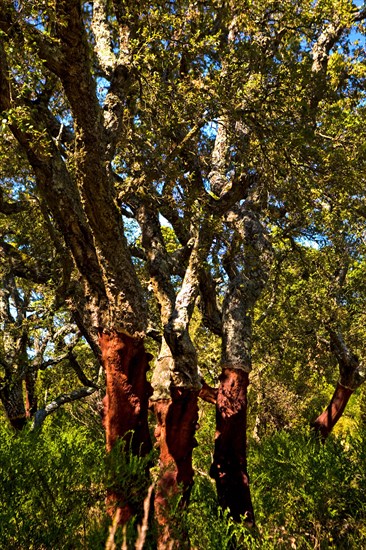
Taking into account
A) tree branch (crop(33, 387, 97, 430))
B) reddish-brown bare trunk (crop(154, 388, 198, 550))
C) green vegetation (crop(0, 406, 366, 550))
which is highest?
tree branch (crop(33, 387, 97, 430))

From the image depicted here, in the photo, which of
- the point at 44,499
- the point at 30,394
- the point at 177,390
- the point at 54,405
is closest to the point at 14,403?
the point at 30,394

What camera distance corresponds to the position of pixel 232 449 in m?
7.61

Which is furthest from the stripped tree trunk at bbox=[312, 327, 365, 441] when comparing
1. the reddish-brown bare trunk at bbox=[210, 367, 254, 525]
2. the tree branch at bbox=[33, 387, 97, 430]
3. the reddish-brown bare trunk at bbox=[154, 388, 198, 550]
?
the tree branch at bbox=[33, 387, 97, 430]

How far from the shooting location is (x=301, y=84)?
6.30m

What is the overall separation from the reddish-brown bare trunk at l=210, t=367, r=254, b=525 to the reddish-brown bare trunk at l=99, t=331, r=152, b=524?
7.70 feet

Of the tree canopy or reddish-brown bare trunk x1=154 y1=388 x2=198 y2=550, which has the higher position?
the tree canopy

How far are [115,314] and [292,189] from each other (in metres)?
3.80

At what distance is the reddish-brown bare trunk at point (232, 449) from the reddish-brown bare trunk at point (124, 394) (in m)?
2.35

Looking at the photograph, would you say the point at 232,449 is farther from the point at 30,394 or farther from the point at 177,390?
the point at 30,394

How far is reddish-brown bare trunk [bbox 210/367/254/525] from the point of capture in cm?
722

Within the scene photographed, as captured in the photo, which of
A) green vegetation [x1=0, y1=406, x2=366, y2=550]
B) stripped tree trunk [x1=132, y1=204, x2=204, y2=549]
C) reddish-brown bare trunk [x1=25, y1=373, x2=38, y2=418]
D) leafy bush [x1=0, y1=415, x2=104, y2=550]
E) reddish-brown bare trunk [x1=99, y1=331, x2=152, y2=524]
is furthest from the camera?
reddish-brown bare trunk [x1=25, y1=373, x2=38, y2=418]

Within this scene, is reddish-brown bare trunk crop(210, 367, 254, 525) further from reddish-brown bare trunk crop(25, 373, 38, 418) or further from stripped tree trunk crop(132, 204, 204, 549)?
reddish-brown bare trunk crop(25, 373, 38, 418)

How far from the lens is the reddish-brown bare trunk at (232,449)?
722cm

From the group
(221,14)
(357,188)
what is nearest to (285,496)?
(357,188)
